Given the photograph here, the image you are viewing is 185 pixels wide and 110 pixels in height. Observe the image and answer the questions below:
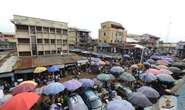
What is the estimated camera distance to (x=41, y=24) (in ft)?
90.2

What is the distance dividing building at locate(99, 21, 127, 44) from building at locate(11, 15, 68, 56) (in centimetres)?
1750

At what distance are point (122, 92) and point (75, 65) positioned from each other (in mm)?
12969

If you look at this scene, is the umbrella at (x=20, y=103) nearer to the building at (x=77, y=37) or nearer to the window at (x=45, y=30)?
the window at (x=45, y=30)

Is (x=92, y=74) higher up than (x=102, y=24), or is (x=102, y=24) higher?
(x=102, y=24)

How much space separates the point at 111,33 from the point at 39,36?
24263 mm

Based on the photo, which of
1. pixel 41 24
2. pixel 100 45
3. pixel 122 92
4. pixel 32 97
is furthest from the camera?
pixel 100 45

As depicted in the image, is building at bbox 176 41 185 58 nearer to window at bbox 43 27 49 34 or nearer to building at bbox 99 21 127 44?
building at bbox 99 21 127 44

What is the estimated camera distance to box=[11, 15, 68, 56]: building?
81.7 ft

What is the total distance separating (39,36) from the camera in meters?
27.4

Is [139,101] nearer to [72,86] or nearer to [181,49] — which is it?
[72,86]

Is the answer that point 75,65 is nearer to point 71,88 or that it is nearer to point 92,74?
point 92,74

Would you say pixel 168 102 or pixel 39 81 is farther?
pixel 39 81

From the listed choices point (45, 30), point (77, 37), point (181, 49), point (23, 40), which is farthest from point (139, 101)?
point (77, 37)

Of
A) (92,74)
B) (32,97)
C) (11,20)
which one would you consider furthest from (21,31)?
(32,97)
